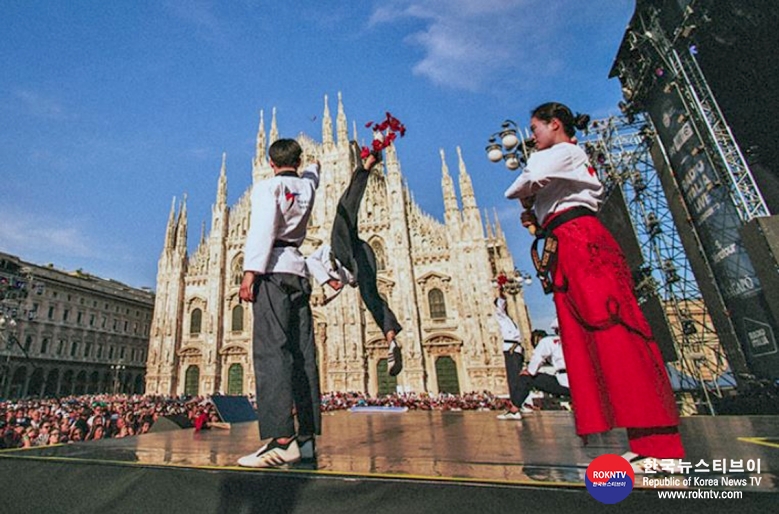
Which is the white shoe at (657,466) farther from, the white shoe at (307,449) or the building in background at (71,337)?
the building in background at (71,337)

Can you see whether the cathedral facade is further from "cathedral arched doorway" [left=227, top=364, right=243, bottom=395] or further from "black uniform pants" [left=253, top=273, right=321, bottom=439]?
"black uniform pants" [left=253, top=273, right=321, bottom=439]

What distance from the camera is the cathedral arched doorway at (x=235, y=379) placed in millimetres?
24219

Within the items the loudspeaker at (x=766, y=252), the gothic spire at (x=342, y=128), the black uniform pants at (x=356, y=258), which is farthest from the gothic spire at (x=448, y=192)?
the black uniform pants at (x=356, y=258)

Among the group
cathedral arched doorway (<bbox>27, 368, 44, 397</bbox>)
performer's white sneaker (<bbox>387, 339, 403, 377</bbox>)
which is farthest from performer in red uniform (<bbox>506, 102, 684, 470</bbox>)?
cathedral arched doorway (<bbox>27, 368, 44, 397</bbox>)

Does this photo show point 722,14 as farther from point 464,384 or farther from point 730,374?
point 464,384

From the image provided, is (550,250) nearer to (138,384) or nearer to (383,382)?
(383,382)

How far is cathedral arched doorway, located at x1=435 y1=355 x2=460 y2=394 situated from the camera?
21.5 metres

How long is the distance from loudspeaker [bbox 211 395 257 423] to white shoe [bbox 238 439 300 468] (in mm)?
4963

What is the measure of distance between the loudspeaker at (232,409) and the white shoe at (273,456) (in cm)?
496

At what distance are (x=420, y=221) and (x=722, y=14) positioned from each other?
727 inches

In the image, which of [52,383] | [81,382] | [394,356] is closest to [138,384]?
[81,382]

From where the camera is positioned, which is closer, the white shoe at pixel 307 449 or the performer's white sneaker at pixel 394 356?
the white shoe at pixel 307 449

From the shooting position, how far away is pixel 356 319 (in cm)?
2298
